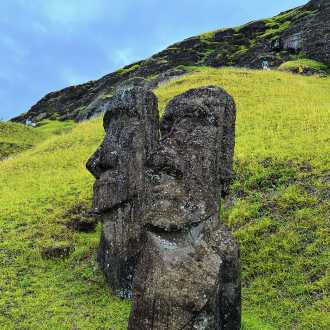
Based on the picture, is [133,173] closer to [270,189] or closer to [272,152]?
[270,189]

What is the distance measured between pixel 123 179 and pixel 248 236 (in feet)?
11.1

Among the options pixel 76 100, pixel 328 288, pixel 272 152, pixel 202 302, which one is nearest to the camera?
pixel 202 302

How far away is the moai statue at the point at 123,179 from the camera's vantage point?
11.1 m

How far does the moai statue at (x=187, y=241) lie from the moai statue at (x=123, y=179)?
2.92 m

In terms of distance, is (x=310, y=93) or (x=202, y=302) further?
(x=310, y=93)

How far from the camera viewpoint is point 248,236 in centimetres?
1290

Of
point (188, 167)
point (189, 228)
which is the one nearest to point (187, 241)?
point (189, 228)

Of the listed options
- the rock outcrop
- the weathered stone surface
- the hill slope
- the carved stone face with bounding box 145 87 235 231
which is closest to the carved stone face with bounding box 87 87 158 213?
the rock outcrop

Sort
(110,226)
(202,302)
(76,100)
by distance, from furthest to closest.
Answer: (76,100) < (110,226) < (202,302)

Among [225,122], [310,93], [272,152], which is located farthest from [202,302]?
[310,93]

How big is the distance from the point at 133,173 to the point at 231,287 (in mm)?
4049

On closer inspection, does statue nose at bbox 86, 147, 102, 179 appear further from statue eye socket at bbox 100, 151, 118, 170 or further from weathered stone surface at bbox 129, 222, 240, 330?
weathered stone surface at bbox 129, 222, 240, 330

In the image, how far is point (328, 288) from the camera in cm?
1023

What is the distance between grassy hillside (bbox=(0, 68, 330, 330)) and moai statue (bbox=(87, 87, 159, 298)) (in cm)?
62
